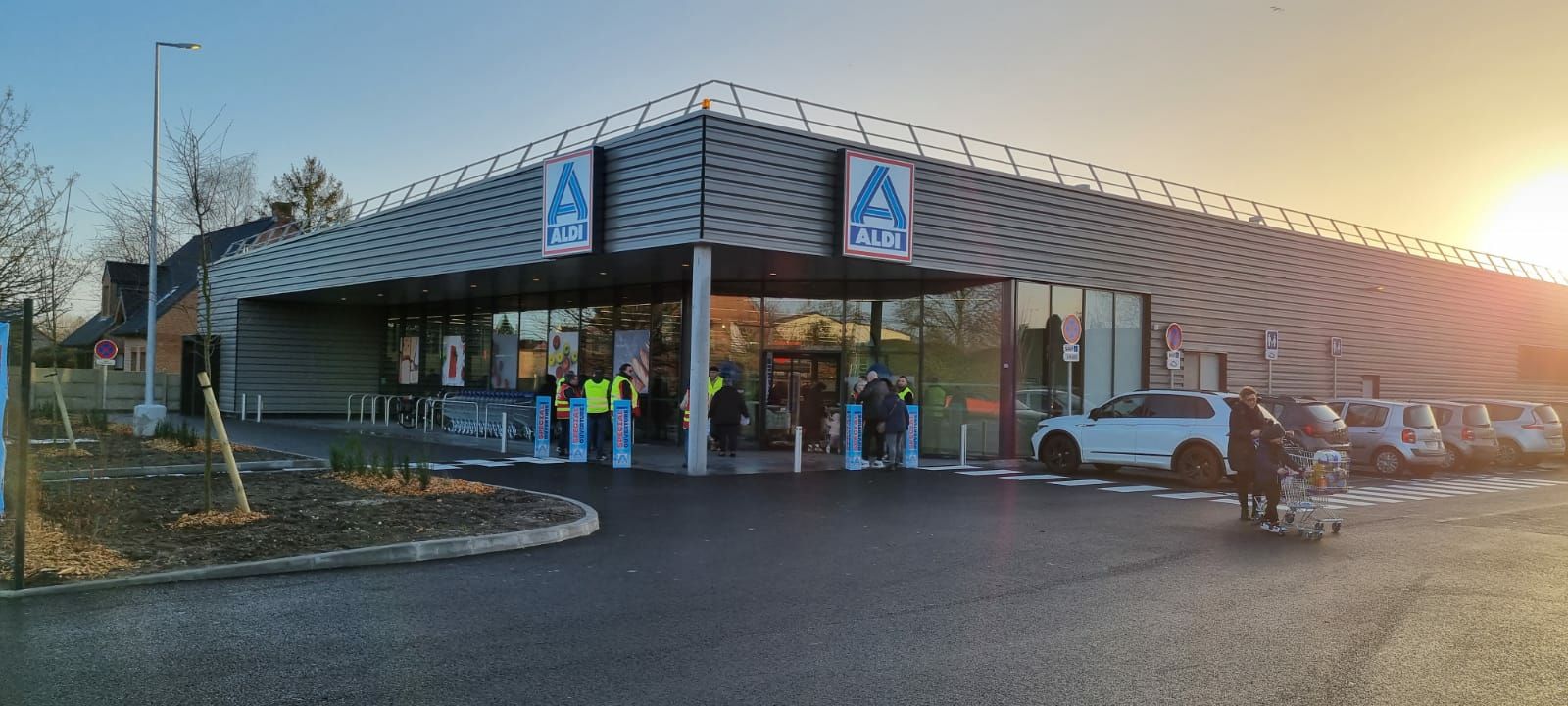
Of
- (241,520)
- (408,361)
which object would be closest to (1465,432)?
(241,520)

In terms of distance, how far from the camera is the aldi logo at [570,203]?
58.3 ft

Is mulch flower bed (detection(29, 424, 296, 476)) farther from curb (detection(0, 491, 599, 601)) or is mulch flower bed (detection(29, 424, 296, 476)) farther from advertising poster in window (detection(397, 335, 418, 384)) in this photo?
advertising poster in window (detection(397, 335, 418, 384))

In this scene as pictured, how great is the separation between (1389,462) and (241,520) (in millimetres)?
20220

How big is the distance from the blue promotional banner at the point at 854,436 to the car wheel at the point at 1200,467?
5.54 metres

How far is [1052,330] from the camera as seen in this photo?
69.7ft

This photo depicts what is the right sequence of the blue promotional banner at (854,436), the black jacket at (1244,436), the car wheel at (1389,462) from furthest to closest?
1. the car wheel at (1389,462)
2. the blue promotional banner at (854,436)
3. the black jacket at (1244,436)

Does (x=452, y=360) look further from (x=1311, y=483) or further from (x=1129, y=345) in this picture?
(x=1311, y=483)

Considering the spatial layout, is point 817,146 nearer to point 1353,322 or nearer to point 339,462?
point 339,462

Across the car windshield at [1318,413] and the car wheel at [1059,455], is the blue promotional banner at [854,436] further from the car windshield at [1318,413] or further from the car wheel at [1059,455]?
the car windshield at [1318,413]

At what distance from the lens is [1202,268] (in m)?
25.0

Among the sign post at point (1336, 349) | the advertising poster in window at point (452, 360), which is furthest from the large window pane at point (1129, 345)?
the advertising poster in window at point (452, 360)

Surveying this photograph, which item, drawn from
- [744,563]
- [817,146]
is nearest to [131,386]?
[817,146]

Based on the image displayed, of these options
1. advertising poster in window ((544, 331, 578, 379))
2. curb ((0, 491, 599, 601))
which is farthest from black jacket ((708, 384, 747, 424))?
curb ((0, 491, 599, 601))

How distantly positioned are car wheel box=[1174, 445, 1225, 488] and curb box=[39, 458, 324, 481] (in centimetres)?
1412
